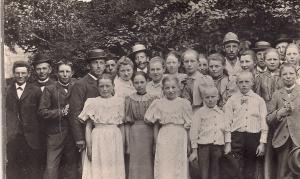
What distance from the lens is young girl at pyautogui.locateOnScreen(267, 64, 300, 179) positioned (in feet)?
14.8

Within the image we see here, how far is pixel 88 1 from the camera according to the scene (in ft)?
17.1

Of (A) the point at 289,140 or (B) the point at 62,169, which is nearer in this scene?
(A) the point at 289,140

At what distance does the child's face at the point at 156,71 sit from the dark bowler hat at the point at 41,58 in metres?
1.02

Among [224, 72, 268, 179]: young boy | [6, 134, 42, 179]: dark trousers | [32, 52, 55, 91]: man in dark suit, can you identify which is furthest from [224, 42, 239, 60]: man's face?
[6, 134, 42, 179]: dark trousers

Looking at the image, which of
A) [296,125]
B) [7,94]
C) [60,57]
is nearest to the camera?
[296,125]

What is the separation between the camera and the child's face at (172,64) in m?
4.97

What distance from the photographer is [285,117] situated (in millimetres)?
4547

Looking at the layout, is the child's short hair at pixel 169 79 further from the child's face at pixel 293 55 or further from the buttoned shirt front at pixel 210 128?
the child's face at pixel 293 55

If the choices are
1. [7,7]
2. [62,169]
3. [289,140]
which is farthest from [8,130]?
[289,140]

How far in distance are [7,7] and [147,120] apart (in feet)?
5.35

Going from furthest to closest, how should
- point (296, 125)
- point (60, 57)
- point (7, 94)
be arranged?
1. point (60, 57)
2. point (7, 94)
3. point (296, 125)

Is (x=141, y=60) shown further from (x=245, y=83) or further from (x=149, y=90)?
(x=245, y=83)

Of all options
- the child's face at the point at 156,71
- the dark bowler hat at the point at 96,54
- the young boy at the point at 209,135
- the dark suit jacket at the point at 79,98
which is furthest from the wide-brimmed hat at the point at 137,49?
the young boy at the point at 209,135

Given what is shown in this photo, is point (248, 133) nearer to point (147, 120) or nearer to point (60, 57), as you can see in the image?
point (147, 120)
